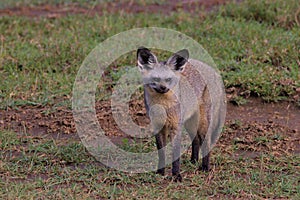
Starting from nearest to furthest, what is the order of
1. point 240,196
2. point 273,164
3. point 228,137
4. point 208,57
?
point 240,196
point 273,164
point 228,137
point 208,57

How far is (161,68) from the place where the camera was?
5.48 meters

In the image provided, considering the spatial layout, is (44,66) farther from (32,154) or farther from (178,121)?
(178,121)

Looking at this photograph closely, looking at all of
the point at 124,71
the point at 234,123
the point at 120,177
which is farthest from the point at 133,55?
the point at 120,177

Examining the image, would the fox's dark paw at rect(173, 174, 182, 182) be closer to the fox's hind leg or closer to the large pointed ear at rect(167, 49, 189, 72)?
the fox's hind leg

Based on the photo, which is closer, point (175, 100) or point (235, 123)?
point (175, 100)

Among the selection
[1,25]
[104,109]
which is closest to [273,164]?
[104,109]

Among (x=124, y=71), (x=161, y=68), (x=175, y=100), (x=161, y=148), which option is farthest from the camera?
(x=124, y=71)

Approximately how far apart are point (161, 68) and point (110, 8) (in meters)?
5.35

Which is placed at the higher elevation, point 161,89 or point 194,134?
point 161,89

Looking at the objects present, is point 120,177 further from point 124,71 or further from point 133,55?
point 133,55

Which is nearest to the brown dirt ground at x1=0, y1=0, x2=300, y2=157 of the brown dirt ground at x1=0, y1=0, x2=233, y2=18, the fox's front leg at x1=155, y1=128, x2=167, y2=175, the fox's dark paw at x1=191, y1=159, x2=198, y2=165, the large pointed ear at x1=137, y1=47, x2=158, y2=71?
the fox's dark paw at x1=191, y1=159, x2=198, y2=165

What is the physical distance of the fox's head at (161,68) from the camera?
5395mm

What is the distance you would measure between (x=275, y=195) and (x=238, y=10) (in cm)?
507

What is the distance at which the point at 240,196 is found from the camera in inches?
209
